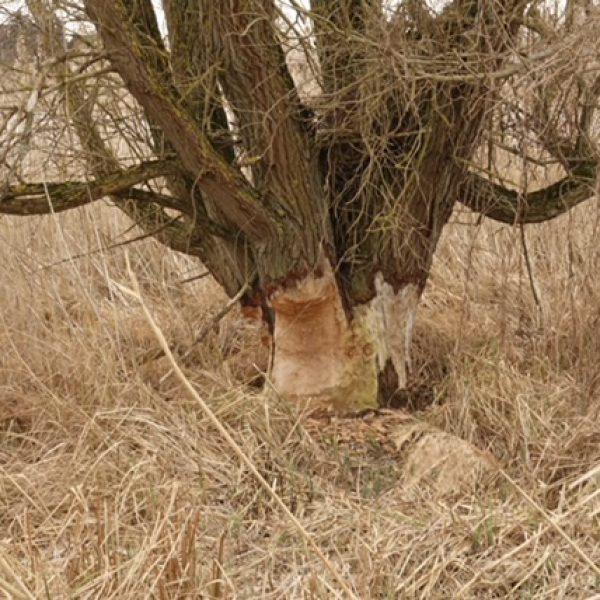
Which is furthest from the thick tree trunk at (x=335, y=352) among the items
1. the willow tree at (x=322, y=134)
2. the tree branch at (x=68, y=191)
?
the tree branch at (x=68, y=191)

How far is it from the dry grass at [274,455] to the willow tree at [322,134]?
261mm

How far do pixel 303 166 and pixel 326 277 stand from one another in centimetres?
43

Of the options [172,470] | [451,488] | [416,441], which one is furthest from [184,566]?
[416,441]

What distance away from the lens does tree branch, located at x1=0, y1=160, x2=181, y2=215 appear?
3098 millimetres

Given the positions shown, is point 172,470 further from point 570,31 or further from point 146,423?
point 570,31

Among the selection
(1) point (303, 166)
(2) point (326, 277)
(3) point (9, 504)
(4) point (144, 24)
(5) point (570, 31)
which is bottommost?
(3) point (9, 504)

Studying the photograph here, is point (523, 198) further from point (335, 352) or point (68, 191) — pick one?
point (68, 191)

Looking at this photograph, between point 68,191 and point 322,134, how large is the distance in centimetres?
93

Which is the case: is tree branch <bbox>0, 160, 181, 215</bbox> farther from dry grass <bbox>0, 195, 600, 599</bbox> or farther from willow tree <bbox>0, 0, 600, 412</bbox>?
dry grass <bbox>0, 195, 600, 599</bbox>

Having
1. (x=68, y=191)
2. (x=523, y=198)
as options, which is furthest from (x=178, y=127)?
(x=523, y=198)

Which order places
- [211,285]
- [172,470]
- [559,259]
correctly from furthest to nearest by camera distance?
[211,285] → [559,259] → [172,470]

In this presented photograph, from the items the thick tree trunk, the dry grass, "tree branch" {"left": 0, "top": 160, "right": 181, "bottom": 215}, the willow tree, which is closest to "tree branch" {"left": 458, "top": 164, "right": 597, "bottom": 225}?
the willow tree

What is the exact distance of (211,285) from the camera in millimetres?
4938

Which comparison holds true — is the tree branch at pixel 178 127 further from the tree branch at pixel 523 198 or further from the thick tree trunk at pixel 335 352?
the tree branch at pixel 523 198
